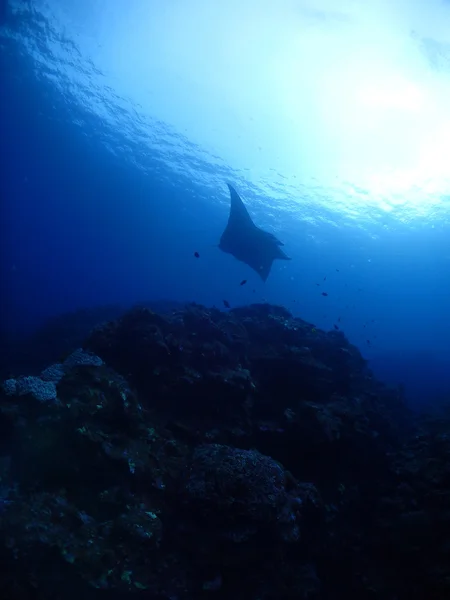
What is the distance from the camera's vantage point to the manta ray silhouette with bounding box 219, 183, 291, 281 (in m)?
17.1

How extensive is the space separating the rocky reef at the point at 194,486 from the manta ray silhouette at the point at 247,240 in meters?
9.54

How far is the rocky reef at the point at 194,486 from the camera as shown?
4.84m

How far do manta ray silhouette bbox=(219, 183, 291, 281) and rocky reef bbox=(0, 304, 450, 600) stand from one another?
954cm

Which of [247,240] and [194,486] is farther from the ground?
[247,240]

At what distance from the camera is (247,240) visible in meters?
18.2

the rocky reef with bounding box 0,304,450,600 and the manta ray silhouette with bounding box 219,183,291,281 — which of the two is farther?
the manta ray silhouette with bounding box 219,183,291,281

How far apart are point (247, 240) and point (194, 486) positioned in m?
14.4

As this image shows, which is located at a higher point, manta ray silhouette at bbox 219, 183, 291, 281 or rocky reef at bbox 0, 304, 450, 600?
manta ray silhouette at bbox 219, 183, 291, 281

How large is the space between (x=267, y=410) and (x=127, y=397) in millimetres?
4066

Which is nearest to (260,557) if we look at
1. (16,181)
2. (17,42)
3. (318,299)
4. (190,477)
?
(190,477)

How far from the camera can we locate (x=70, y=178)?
55.8 m

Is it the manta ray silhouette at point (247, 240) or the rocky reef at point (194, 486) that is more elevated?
the manta ray silhouette at point (247, 240)

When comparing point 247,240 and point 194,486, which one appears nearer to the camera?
point 194,486

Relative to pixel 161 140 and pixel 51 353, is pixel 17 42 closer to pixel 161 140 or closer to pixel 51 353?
pixel 161 140
